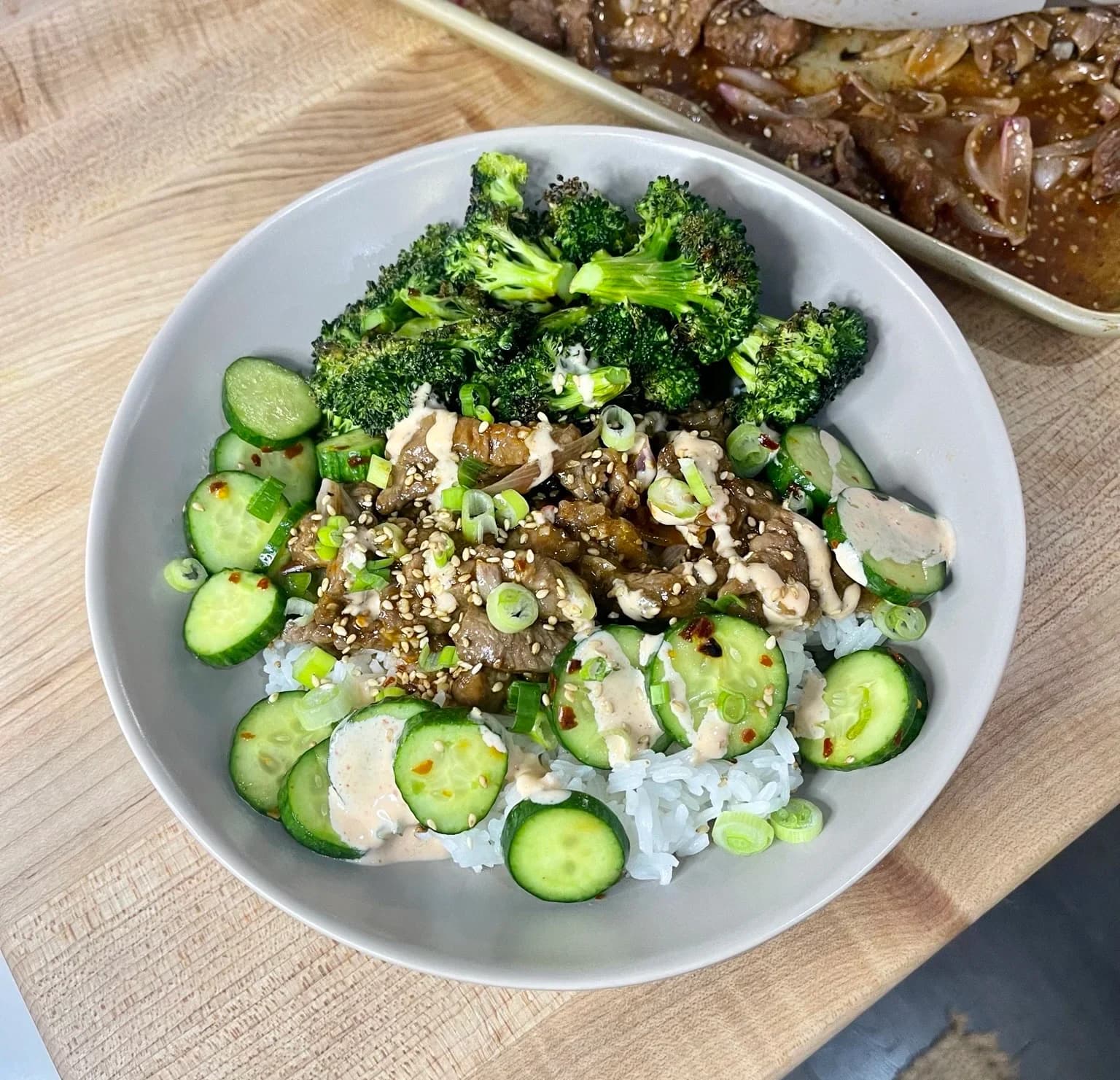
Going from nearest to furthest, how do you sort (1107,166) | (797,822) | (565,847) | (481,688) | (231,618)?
(565,847), (797,822), (481,688), (231,618), (1107,166)

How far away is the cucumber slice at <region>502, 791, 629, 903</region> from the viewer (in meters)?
2.32

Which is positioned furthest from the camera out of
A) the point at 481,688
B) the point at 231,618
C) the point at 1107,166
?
the point at 1107,166

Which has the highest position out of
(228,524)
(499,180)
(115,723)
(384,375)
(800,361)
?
(499,180)

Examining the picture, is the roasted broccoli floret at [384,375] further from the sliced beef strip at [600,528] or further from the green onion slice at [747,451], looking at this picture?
the green onion slice at [747,451]

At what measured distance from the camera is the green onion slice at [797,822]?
244cm

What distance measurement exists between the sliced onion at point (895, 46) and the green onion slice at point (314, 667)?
303cm

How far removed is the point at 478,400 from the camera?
2645 millimetres

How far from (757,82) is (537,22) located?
88 cm

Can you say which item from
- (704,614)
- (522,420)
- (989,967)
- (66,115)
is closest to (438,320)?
(522,420)

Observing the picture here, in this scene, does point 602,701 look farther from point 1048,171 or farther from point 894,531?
point 1048,171

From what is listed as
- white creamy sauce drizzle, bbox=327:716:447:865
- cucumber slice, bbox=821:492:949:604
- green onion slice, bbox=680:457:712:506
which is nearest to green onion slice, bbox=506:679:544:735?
white creamy sauce drizzle, bbox=327:716:447:865

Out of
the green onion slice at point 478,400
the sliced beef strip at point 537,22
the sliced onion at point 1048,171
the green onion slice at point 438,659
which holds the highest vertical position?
the sliced beef strip at point 537,22

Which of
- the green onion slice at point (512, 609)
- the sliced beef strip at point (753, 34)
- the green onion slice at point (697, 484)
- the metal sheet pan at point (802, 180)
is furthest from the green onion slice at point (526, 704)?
the sliced beef strip at point (753, 34)

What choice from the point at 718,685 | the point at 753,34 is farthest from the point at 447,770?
the point at 753,34
